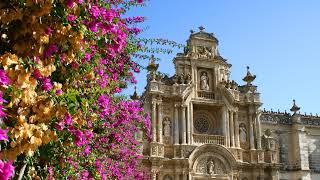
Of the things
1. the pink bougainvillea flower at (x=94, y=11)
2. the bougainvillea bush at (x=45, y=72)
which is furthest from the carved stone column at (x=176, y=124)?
the pink bougainvillea flower at (x=94, y=11)

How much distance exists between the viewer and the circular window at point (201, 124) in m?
28.4

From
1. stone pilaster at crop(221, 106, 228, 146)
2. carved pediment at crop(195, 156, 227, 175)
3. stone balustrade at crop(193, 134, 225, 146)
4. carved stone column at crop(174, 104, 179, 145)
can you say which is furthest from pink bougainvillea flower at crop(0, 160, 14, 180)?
stone pilaster at crop(221, 106, 228, 146)

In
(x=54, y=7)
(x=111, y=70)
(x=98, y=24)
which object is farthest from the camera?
(x=111, y=70)

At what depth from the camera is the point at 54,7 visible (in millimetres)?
4992

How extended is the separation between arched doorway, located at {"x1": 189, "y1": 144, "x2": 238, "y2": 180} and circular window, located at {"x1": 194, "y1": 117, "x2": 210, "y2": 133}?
7.20 feet

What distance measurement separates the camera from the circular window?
28.4m

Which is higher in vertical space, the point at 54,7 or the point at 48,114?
the point at 54,7

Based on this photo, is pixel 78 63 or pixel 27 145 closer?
pixel 27 145

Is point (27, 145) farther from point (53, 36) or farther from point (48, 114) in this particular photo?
point (53, 36)

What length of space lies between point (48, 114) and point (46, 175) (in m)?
3.46

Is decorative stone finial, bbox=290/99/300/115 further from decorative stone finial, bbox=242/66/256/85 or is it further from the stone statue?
the stone statue

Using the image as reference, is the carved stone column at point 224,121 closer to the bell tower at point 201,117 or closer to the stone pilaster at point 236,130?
the bell tower at point 201,117

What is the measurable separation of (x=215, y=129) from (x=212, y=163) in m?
3.04

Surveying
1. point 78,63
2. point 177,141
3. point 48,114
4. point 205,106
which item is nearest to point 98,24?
point 78,63
